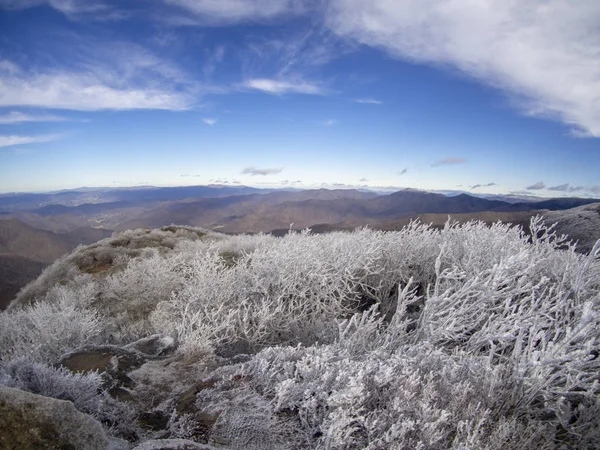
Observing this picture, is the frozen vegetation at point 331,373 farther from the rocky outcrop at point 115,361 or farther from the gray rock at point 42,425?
the gray rock at point 42,425

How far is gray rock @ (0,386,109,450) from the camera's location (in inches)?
79.6

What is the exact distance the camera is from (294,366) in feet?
12.2

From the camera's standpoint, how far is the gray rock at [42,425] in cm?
202

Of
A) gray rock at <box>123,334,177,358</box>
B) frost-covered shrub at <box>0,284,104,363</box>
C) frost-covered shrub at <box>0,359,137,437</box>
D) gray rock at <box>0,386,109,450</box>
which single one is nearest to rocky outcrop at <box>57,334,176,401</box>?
gray rock at <box>123,334,177,358</box>

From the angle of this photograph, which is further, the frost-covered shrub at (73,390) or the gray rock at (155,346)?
the gray rock at (155,346)

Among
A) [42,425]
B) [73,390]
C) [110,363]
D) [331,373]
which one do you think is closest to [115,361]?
[110,363]

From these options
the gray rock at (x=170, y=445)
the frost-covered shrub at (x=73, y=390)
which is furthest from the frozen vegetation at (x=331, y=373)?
the gray rock at (x=170, y=445)

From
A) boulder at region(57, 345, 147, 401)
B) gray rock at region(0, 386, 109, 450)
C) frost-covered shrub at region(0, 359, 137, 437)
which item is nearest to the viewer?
gray rock at region(0, 386, 109, 450)

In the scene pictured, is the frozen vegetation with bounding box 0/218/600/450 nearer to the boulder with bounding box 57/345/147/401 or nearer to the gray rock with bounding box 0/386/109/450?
the boulder with bounding box 57/345/147/401

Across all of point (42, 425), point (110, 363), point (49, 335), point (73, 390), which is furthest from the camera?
point (49, 335)

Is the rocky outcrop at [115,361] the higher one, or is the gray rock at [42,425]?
the gray rock at [42,425]

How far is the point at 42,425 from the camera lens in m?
2.10

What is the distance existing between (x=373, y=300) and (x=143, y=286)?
5727 millimetres

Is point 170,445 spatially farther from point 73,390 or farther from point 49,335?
point 49,335
